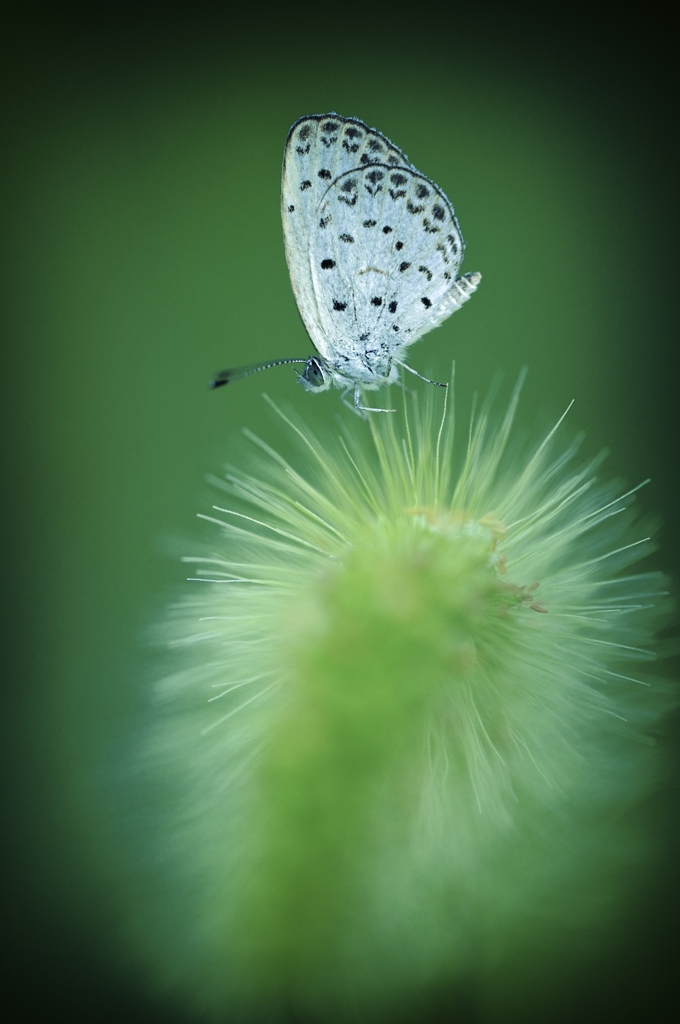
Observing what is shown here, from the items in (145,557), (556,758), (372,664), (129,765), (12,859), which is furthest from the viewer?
(145,557)

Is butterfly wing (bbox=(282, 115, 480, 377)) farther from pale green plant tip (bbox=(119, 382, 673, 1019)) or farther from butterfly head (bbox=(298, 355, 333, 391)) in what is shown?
pale green plant tip (bbox=(119, 382, 673, 1019))

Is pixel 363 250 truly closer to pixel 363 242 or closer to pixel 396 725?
pixel 363 242

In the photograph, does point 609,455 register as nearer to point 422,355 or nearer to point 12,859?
point 422,355

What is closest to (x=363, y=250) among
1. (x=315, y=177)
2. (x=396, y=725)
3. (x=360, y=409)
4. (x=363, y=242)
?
(x=363, y=242)

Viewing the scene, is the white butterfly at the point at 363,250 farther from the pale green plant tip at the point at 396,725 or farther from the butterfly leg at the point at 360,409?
the pale green plant tip at the point at 396,725

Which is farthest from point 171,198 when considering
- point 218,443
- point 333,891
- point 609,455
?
point 333,891

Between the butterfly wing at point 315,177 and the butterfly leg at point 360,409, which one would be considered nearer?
the butterfly leg at point 360,409

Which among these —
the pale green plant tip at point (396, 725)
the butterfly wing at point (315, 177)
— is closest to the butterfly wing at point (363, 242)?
the butterfly wing at point (315, 177)
